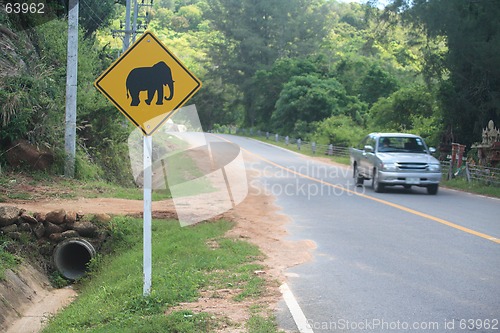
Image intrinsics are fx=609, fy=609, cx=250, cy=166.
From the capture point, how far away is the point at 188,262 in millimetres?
8969

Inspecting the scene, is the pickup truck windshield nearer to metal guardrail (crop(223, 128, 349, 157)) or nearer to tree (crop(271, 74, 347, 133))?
metal guardrail (crop(223, 128, 349, 157))

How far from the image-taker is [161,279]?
7.88m

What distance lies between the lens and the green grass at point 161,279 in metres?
6.45

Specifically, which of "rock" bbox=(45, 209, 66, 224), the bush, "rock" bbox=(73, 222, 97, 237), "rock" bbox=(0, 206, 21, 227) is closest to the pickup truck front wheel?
"rock" bbox=(73, 222, 97, 237)

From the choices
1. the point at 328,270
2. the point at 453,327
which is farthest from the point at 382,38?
the point at 453,327

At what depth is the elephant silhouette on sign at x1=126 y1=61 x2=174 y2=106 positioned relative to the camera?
691cm

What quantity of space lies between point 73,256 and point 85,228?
3.17ft

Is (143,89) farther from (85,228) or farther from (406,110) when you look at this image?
(406,110)

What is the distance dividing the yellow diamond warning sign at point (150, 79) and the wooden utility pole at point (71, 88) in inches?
409

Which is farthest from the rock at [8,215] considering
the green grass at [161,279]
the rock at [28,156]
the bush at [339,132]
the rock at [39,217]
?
the bush at [339,132]

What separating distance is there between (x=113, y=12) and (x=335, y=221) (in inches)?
741

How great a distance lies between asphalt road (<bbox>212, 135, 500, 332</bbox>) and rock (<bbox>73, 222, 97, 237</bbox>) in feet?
12.6

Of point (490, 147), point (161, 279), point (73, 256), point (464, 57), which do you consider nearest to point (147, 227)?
point (161, 279)

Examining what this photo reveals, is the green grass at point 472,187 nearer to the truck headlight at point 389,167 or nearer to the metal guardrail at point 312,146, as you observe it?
the truck headlight at point 389,167
